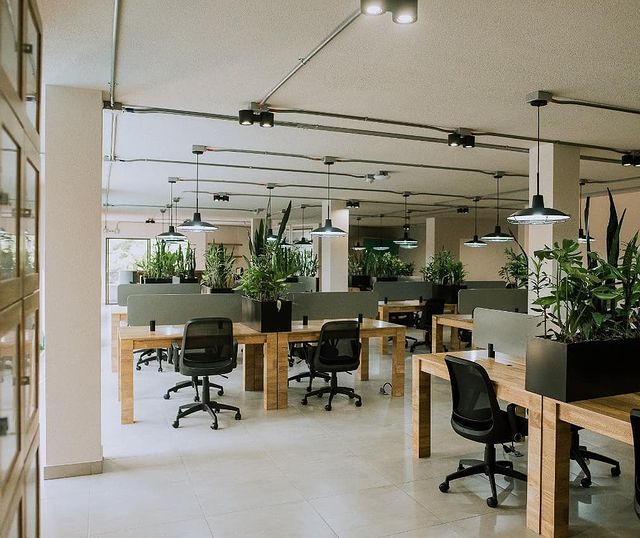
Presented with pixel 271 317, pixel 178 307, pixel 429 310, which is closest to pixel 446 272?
pixel 429 310

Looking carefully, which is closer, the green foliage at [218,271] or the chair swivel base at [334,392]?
the chair swivel base at [334,392]

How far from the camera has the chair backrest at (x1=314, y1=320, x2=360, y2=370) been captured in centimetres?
509

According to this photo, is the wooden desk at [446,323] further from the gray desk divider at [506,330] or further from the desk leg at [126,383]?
the desk leg at [126,383]

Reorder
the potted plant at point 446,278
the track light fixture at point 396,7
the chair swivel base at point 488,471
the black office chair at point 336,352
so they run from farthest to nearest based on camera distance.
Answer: the potted plant at point 446,278 < the black office chair at point 336,352 < the chair swivel base at point 488,471 < the track light fixture at point 396,7

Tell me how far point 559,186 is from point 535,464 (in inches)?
129

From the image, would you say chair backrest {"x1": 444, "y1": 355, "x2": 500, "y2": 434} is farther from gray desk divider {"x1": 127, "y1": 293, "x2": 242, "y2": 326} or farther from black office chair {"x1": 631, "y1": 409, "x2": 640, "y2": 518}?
gray desk divider {"x1": 127, "y1": 293, "x2": 242, "y2": 326}

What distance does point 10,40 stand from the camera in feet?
4.89

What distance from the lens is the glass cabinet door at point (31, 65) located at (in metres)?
1.75

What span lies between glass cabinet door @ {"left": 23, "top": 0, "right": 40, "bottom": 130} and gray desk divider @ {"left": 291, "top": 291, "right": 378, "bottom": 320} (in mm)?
4081

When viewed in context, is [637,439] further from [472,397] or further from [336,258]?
[336,258]

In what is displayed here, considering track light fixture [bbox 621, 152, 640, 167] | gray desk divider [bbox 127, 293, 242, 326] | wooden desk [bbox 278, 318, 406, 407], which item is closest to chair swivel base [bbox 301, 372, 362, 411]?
wooden desk [bbox 278, 318, 406, 407]

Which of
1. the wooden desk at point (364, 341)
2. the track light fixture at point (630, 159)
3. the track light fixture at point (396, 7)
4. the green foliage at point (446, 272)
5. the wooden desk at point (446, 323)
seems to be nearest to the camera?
the track light fixture at point (396, 7)

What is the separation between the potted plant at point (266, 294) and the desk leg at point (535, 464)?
2.76 meters

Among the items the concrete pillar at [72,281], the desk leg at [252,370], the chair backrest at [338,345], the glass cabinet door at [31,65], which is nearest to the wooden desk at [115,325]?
the desk leg at [252,370]
